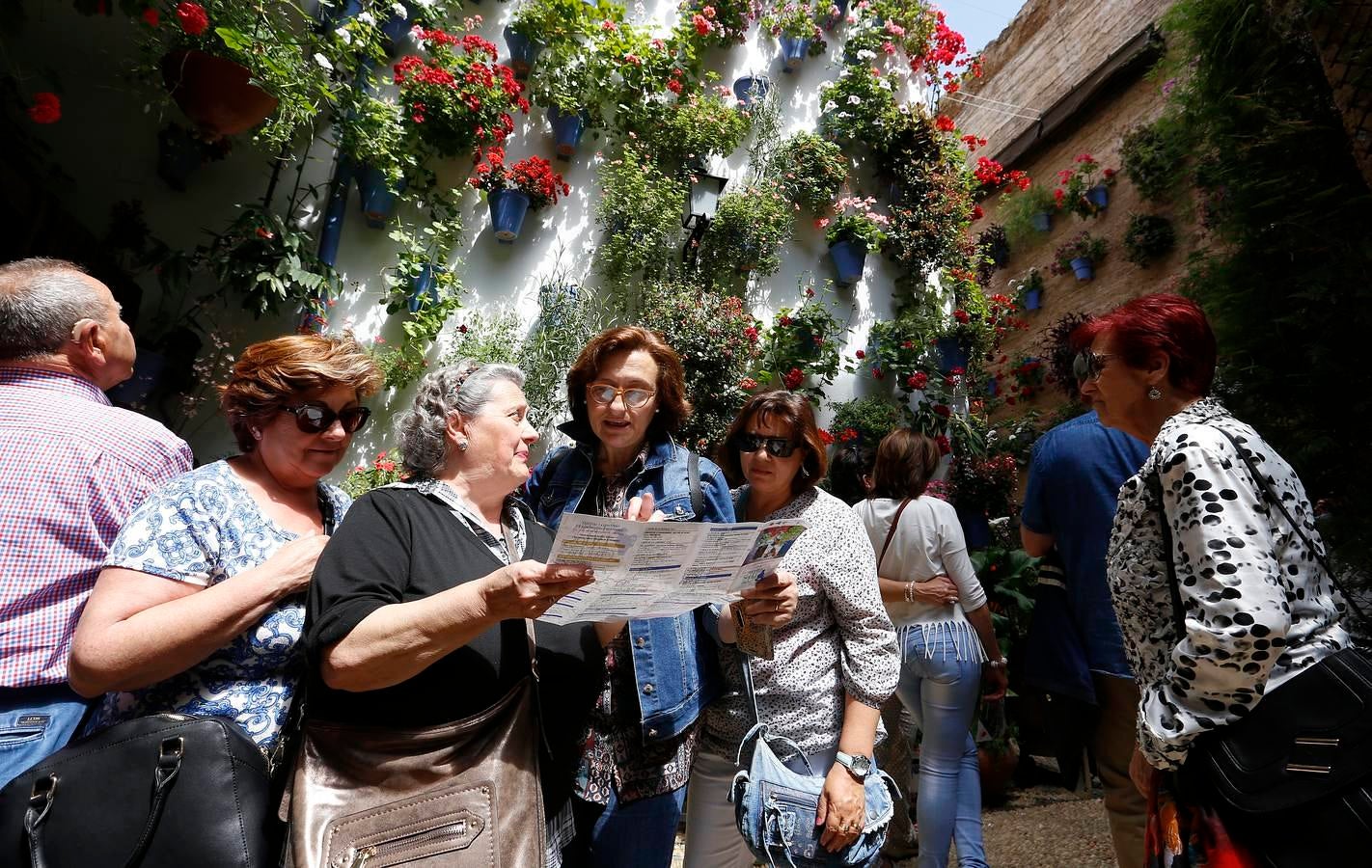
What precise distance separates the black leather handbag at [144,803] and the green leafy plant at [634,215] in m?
4.19

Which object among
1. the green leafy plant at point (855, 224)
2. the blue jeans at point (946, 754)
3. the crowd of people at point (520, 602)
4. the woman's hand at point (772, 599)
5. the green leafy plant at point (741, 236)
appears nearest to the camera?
the crowd of people at point (520, 602)

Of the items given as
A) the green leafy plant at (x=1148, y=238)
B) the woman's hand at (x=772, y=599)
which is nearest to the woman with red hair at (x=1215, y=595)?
the woman's hand at (x=772, y=599)

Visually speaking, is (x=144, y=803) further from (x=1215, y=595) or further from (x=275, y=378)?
(x=1215, y=595)

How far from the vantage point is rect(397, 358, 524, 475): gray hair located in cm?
A: 178

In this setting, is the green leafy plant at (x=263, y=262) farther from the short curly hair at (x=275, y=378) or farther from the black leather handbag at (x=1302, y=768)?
the black leather handbag at (x=1302, y=768)

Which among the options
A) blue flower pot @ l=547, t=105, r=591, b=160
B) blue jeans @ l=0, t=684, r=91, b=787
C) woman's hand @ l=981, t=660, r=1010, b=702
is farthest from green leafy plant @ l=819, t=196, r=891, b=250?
blue jeans @ l=0, t=684, r=91, b=787

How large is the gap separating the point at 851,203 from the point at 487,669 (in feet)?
17.2

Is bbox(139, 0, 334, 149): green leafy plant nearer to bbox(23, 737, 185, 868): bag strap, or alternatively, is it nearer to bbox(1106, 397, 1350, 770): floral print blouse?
bbox(23, 737, 185, 868): bag strap

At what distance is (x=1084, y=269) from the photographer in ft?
29.5

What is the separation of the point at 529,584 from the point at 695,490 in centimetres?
94

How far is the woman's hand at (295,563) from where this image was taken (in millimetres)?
1468

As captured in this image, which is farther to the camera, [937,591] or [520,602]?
[937,591]

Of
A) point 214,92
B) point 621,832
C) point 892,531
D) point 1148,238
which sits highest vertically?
point 1148,238

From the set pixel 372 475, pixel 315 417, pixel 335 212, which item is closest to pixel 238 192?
pixel 335 212
